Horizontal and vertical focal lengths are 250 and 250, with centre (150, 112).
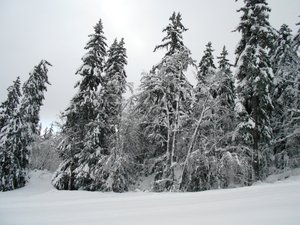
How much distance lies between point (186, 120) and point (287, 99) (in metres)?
7.53

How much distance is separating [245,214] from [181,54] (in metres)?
15.6

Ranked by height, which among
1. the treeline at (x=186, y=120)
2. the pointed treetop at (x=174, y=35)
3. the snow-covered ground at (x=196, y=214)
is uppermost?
the pointed treetop at (x=174, y=35)

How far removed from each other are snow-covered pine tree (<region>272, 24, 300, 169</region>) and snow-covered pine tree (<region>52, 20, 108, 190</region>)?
552 inches

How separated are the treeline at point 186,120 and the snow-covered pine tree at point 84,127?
0.09 meters

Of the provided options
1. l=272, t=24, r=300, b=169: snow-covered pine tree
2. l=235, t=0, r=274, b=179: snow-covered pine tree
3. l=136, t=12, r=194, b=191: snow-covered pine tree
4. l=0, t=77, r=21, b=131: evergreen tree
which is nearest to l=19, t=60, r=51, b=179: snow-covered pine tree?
l=0, t=77, r=21, b=131: evergreen tree

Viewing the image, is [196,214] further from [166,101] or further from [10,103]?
[10,103]

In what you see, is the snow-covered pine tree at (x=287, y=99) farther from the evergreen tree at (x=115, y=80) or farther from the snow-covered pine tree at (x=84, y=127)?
the snow-covered pine tree at (x=84, y=127)

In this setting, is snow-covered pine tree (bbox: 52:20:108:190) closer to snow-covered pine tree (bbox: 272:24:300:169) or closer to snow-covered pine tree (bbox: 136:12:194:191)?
snow-covered pine tree (bbox: 136:12:194:191)

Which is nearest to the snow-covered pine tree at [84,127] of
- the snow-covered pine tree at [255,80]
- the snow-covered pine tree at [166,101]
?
the snow-covered pine tree at [166,101]

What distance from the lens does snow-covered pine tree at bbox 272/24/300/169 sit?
648 inches

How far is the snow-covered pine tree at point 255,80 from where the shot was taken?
16.5m

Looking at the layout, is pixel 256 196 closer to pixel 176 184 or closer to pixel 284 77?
pixel 176 184

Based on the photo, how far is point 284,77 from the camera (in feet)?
56.6

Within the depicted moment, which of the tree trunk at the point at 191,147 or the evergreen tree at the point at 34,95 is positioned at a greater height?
the evergreen tree at the point at 34,95
